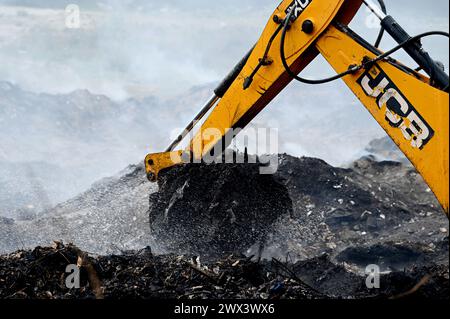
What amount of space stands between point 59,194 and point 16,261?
8.80 metres

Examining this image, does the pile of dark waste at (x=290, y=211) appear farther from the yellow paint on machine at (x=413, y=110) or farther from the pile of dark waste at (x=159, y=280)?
the yellow paint on machine at (x=413, y=110)

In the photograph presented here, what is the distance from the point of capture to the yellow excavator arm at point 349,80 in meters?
4.80

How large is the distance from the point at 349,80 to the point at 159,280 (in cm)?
216

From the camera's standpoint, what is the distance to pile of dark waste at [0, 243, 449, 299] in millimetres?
5051

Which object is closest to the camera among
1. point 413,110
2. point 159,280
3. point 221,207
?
point 413,110

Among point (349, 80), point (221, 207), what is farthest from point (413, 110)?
point (221, 207)

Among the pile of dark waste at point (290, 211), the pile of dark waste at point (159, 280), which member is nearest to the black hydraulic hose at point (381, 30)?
the pile of dark waste at point (159, 280)

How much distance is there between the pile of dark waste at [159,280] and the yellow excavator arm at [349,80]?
1.03 metres

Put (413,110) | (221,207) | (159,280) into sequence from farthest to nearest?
(221,207)
(159,280)
(413,110)

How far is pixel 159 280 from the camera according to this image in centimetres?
532

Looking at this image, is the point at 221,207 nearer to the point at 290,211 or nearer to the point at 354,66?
the point at 290,211

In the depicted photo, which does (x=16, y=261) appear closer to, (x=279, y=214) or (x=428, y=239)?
(x=279, y=214)
